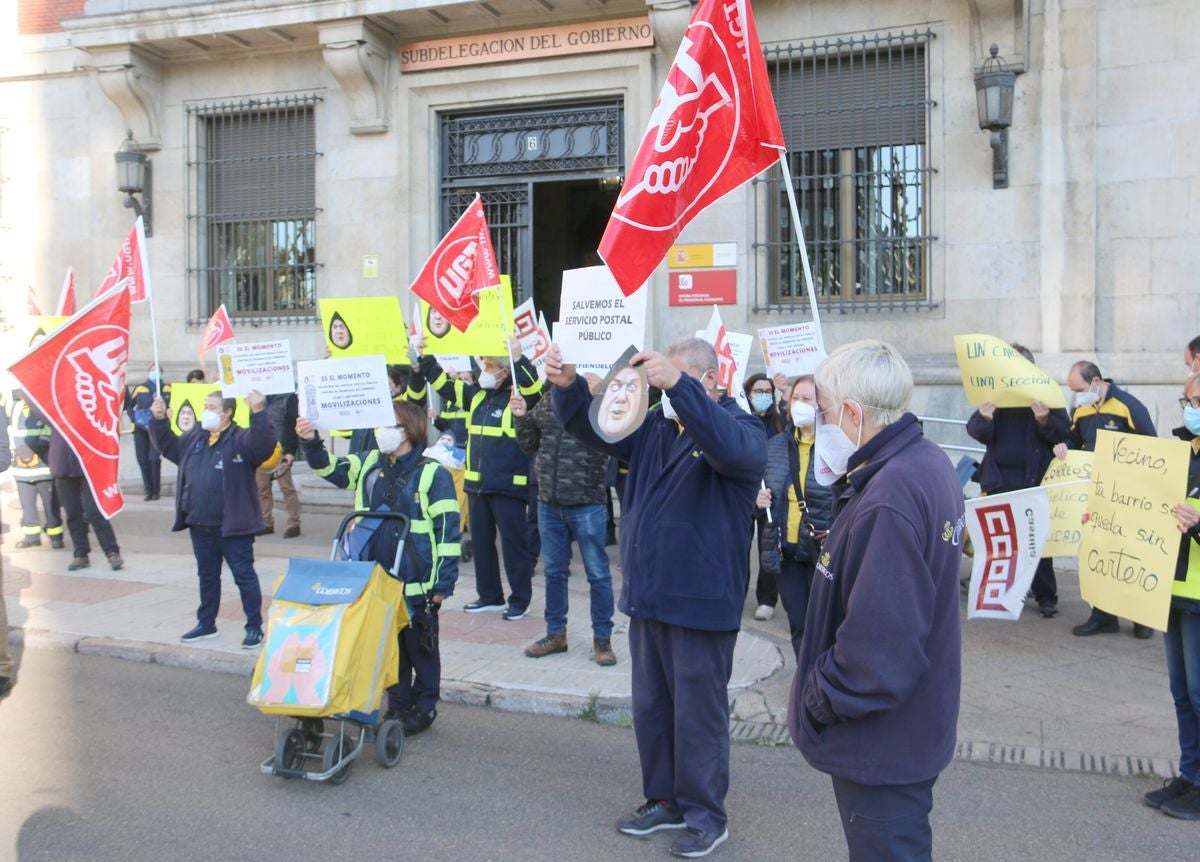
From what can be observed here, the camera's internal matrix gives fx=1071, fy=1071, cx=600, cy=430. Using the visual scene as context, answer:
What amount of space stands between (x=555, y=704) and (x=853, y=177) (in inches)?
290

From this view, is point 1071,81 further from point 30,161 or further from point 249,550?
point 30,161

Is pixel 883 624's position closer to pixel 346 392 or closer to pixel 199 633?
pixel 346 392

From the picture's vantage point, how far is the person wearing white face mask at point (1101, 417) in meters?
7.54

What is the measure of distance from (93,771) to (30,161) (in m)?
12.7

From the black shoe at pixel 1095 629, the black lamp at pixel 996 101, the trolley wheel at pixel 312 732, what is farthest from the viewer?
the black lamp at pixel 996 101

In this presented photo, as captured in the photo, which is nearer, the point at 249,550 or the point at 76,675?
the point at 76,675

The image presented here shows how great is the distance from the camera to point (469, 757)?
5438 mm

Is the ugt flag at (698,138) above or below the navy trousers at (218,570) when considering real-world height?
above

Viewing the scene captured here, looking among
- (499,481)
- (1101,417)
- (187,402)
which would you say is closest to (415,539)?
(499,481)

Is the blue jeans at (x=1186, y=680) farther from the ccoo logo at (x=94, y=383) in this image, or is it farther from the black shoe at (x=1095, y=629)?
the ccoo logo at (x=94, y=383)

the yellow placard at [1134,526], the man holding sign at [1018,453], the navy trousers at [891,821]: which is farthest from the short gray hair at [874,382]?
the man holding sign at [1018,453]

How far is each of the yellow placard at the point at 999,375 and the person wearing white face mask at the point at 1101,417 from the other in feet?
1.15

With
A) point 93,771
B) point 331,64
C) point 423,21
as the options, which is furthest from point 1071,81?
point 93,771

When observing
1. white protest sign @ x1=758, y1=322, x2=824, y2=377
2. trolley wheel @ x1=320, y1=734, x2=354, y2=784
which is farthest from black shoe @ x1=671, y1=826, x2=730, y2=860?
white protest sign @ x1=758, y1=322, x2=824, y2=377
